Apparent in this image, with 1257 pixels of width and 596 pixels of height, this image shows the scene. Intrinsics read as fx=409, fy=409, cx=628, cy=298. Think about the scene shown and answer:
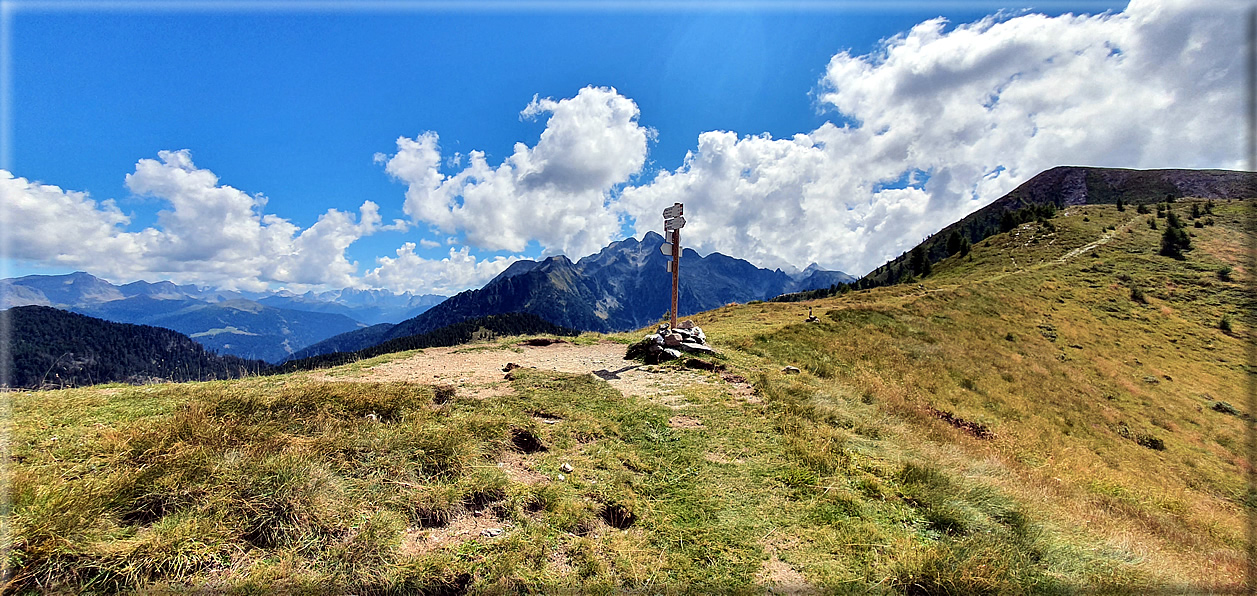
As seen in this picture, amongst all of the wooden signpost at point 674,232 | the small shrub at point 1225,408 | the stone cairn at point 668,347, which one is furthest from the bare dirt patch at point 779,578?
the small shrub at point 1225,408

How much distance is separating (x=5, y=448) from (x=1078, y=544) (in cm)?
1490

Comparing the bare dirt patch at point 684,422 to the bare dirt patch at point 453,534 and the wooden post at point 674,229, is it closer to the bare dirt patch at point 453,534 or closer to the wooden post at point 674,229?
the bare dirt patch at point 453,534

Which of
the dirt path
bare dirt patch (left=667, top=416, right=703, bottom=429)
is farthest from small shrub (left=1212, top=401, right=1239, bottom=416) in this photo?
bare dirt patch (left=667, top=416, right=703, bottom=429)

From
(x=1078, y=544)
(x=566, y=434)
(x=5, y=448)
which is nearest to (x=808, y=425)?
(x=1078, y=544)

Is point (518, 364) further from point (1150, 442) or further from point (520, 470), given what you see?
point (1150, 442)

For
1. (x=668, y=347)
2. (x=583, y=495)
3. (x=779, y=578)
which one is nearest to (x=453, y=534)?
(x=583, y=495)

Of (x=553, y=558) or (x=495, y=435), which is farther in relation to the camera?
(x=495, y=435)

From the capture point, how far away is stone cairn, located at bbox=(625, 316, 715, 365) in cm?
1620

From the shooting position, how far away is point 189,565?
375cm

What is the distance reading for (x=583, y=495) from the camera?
594 cm

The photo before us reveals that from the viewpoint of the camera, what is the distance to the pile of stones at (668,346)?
53.2ft

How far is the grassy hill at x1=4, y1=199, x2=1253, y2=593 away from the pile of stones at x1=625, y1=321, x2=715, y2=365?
1458 millimetres

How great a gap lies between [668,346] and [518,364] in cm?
606

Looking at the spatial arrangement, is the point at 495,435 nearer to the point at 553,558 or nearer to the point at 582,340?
the point at 553,558
